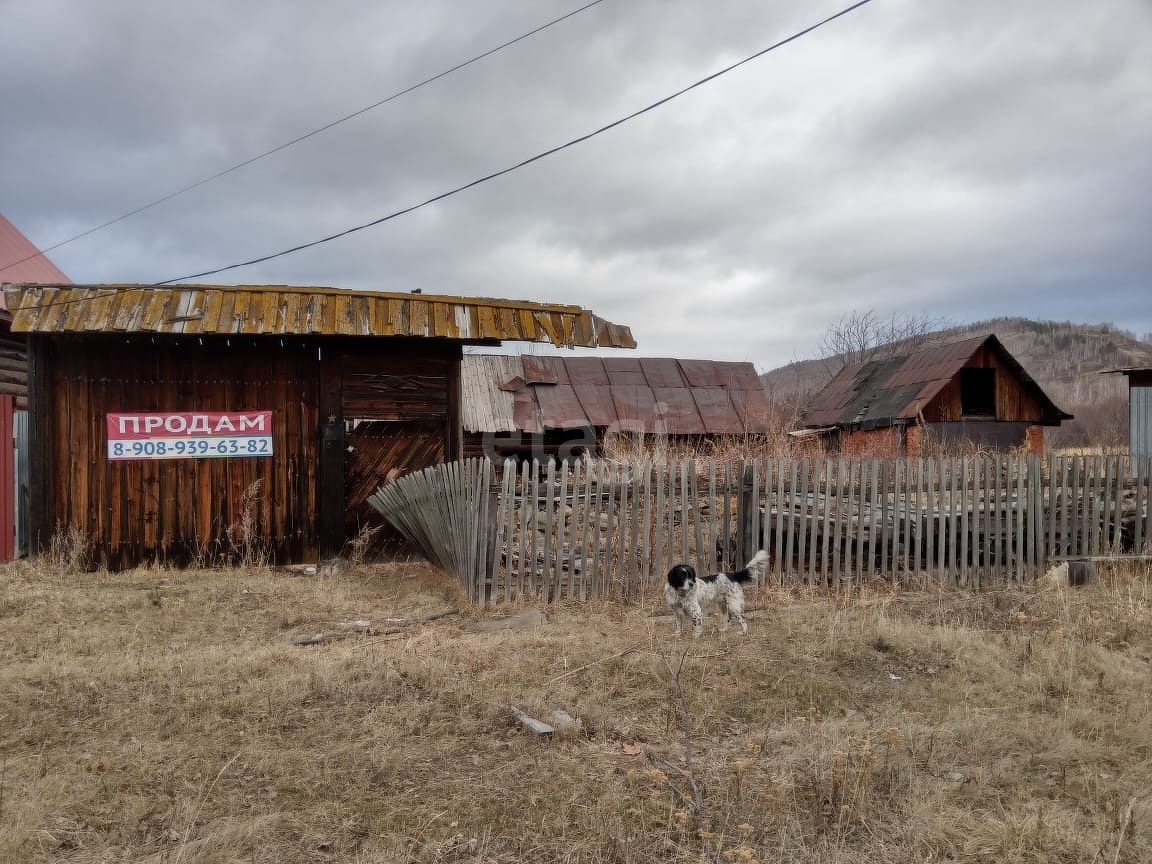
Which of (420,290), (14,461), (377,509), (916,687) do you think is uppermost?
(420,290)

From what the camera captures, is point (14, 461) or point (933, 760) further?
point (14, 461)

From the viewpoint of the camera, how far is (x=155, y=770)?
3594 millimetres

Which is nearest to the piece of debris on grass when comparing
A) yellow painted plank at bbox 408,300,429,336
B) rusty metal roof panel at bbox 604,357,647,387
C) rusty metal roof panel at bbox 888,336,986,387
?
Result: yellow painted plank at bbox 408,300,429,336

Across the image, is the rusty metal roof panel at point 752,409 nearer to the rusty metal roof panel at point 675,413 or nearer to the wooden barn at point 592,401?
the wooden barn at point 592,401

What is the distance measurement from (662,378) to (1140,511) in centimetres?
1594

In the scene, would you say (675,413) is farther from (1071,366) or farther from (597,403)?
(1071,366)

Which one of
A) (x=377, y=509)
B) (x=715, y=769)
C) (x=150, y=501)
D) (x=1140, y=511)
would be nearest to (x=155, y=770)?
(x=715, y=769)

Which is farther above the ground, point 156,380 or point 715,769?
point 156,380

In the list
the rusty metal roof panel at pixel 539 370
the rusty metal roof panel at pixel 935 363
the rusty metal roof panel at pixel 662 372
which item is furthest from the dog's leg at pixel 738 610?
the rusty metal roof panel at pixel 935 363

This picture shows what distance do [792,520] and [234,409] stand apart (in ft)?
22.8

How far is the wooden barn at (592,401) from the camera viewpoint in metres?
21.1

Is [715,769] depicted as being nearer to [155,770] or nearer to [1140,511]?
[155,770]

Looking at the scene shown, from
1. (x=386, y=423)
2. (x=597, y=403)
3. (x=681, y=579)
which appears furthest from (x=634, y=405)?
(x=681, y=579)

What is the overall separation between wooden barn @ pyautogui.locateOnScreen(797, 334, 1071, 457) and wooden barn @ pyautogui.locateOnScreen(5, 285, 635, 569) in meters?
15.6
